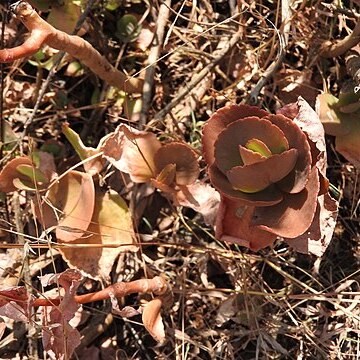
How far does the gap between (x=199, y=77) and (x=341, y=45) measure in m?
0.31

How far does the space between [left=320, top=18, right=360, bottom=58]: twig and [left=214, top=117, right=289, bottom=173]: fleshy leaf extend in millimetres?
378

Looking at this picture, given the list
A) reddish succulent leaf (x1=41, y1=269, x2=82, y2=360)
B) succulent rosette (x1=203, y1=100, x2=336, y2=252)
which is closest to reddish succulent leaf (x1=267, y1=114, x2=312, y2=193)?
succulent rosette (x1=203, y1=100, x2=336, y2=252)

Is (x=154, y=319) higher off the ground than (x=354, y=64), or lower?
lower

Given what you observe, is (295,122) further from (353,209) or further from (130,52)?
(130,52)

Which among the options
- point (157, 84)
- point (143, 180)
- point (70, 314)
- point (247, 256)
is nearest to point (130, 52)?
point (157, 84)

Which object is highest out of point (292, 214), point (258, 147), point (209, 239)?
point (258, 147)

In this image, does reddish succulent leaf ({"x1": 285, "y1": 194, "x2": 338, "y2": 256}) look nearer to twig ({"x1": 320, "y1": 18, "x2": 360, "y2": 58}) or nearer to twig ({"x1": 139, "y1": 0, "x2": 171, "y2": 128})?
twig ({"x1": 320, "y1": 18, "x2": 360, "y2": 58})

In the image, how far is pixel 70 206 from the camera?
134 centimetres

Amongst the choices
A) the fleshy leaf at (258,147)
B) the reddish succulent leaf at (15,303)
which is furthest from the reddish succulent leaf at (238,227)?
the reddish succulent leaf at (15,303)

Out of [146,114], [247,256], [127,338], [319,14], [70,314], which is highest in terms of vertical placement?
[319,14]

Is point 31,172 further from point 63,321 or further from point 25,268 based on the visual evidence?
point 63,321

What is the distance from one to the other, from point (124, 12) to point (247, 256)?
25.5 inches

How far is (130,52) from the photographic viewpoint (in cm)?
154

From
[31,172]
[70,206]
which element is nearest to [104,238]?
[70,206]
